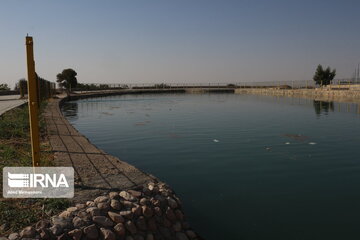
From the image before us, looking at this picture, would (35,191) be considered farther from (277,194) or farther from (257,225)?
(277,194)

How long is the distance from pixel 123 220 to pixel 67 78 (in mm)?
52482

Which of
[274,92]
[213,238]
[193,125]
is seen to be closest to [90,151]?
[213,238]

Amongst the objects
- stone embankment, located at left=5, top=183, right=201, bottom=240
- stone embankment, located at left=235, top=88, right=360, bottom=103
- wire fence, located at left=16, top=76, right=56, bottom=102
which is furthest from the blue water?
stone embankment, located at left=235, top=88, right=360, bottom=103

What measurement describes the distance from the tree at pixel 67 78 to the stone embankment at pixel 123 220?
51100 millimetres

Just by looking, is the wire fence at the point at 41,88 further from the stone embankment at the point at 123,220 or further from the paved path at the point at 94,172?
the stone embankment at the point at 123,220

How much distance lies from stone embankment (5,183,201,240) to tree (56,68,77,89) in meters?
51.1

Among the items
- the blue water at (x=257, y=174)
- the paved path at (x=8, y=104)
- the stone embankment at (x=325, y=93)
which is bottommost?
the blue water at (x=257, y=174)

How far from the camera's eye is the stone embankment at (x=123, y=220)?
3.56 meters

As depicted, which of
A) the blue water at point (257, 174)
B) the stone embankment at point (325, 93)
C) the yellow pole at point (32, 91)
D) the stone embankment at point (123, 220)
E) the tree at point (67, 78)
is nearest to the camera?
the stone embankment at point (123, 220)

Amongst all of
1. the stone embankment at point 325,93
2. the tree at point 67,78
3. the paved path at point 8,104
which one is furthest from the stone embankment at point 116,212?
the tree at point 67,78

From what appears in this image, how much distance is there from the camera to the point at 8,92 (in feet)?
120

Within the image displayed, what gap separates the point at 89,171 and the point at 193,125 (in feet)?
36.1

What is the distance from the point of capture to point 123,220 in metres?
4.02

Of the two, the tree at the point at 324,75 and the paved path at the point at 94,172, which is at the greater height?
the tree at the point at 324,75
